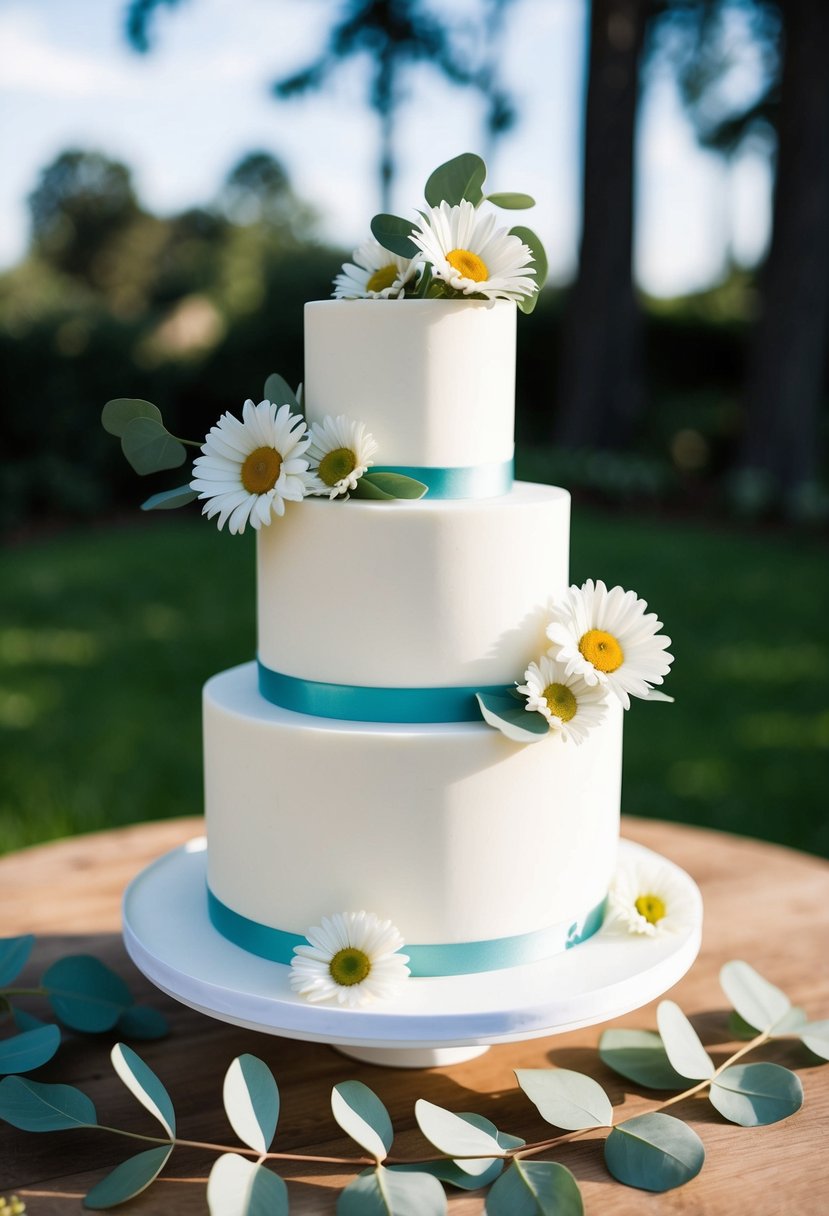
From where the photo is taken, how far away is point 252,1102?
1120mm

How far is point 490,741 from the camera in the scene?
1235mm

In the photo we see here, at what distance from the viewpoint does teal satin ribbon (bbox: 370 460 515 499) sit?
4.25ft

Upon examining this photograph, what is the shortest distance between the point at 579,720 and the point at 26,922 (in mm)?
984

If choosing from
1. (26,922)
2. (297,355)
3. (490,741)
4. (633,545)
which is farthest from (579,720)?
(297,355)

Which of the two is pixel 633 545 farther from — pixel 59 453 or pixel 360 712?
pixel 360 712

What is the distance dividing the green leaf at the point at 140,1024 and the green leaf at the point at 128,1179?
317 mm

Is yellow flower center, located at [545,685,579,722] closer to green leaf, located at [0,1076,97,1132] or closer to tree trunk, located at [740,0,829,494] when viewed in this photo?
green leaf, located at [0,1076,97,1132]

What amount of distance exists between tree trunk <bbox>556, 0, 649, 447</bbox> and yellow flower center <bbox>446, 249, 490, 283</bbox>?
729cm

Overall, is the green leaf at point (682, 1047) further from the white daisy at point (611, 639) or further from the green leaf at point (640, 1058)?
the white daisy at point (611, 639)

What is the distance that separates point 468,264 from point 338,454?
247 mm

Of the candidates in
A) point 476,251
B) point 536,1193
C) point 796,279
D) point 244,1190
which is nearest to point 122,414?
point 476,251

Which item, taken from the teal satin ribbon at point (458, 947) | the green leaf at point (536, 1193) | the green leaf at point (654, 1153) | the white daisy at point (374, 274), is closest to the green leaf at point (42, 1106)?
the teal satin ribbon at point (458, 947)

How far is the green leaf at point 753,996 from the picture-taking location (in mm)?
1421

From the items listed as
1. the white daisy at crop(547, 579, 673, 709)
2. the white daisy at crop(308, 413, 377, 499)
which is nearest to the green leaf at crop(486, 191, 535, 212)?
the white daisy at crop(308, 413, 377, 499)
